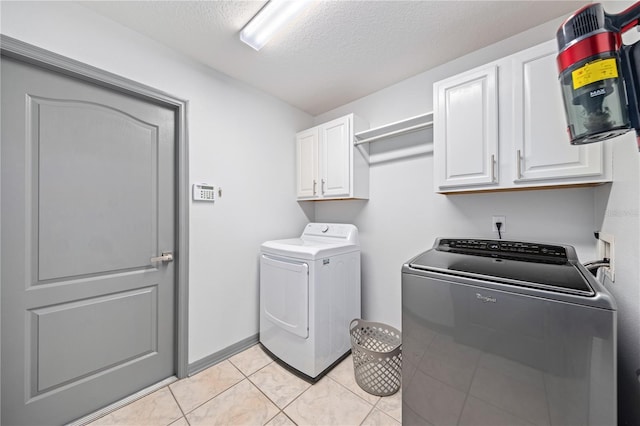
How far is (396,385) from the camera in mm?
1705

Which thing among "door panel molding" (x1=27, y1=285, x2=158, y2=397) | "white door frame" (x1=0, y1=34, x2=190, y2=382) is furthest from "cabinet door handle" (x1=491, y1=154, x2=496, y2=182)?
"door panel molding" (x1=27, y1=285, x2=158, y2=397)

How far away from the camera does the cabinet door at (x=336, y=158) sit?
225 cm

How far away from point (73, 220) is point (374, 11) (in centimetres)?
232

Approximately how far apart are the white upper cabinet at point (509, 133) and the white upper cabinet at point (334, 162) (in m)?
0.75

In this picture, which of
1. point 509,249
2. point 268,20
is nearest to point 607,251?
point 509,249

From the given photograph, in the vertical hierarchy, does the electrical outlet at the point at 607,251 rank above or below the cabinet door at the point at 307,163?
below

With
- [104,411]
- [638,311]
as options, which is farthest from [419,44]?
[104,411]

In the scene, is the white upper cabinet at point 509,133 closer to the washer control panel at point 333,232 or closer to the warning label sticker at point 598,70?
the washer control panel at point 333,232

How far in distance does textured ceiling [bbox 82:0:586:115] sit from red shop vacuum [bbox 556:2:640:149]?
1.20m

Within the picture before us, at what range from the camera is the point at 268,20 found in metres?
1.51

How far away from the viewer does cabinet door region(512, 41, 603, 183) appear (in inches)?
48.1

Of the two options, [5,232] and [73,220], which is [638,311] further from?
[5,232]

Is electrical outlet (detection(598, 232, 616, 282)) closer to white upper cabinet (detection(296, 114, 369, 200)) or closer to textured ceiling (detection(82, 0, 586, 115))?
textured ceiling (detection(82, 0, 586, 115))

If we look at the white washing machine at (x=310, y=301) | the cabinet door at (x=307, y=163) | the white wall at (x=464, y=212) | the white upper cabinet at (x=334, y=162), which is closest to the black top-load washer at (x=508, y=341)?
the white wall at (x=464, y=212)
